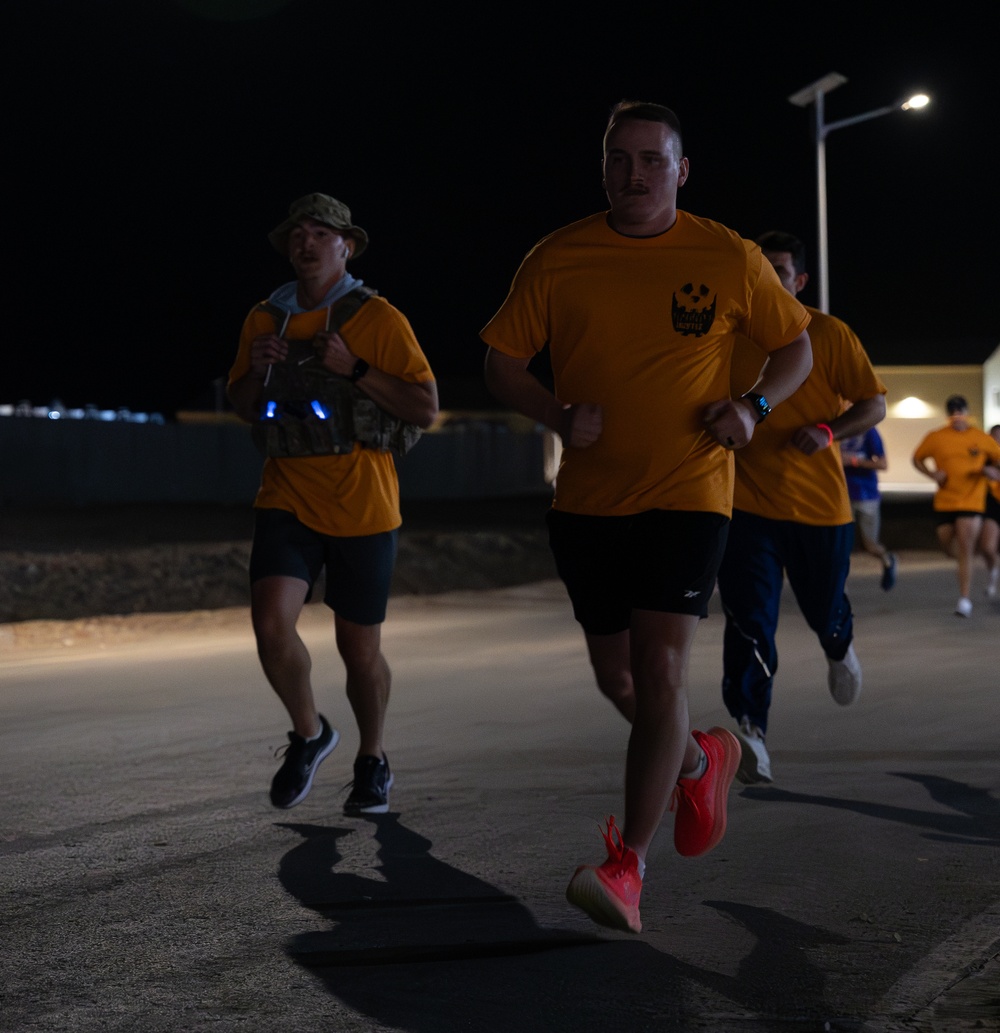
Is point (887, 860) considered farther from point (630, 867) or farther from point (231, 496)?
point (231, 496)

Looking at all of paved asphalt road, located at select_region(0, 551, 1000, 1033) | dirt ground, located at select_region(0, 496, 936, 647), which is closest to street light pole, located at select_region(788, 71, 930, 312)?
dirt ground, located at select_region(0, 496, 936, 647)

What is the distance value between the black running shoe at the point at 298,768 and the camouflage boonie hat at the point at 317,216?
174 centimetres

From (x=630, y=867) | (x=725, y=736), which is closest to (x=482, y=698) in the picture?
(x=725, y=736)

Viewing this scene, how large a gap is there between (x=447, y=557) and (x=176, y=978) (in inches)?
677

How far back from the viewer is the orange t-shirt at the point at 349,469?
6047 mm

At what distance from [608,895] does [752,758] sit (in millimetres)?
2253

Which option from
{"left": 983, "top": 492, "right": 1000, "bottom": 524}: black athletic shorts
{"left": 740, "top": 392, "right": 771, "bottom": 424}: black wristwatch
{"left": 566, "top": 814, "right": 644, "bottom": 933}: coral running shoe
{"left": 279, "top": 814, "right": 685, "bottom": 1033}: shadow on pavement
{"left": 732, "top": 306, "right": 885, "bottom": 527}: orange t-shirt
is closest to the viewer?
{"left": 279, "top": 814, "right": 685, "bottom": 1033}: shadow on pavement

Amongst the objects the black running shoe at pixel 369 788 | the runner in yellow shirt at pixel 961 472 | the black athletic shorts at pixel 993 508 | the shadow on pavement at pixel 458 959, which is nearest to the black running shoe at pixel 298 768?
the black running shoe at pixel 369 788

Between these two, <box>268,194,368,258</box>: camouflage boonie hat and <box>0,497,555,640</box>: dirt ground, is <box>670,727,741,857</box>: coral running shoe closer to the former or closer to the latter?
<box>268,194,368,258</box>: camouflage boonie hat

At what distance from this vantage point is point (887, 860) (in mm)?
5277

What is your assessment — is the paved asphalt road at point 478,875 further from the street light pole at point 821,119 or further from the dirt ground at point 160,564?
the street light pole at point 821,119

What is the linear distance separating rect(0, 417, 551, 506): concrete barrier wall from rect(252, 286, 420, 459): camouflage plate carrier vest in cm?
3048

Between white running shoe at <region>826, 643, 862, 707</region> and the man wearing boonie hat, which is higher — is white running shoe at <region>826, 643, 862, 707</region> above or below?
below

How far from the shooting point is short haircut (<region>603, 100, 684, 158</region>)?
15.3ft
